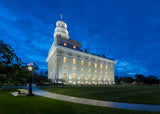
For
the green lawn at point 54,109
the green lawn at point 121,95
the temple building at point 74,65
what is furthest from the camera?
the temple building at point 74,65

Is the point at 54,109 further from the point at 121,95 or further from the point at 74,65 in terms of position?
the point at 74,65

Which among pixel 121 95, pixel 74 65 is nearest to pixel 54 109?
pixel 121 95

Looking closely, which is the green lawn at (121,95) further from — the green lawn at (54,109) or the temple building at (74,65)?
the temple building at (74,65)

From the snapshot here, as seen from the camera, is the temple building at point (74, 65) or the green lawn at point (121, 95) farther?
the temple building at point (74, 65)

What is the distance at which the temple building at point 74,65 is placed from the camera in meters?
44.8

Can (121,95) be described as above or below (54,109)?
below

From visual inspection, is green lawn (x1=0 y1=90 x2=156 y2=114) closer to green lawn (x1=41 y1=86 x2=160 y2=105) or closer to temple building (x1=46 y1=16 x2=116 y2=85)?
green lawn (x1=41 y1=86 x2=160 y2=105)

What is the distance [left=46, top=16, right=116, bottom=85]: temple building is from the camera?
44.8m

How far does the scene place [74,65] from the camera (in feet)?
164

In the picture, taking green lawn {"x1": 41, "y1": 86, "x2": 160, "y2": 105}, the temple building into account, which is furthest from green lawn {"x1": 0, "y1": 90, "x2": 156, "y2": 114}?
the temple building

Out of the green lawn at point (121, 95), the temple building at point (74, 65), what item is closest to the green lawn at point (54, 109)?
the green lawn at point (121, 95)

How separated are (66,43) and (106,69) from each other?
108 feet

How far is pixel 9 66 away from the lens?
10.7 feet

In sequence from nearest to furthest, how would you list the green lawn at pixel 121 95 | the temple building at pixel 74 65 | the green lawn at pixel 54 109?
the green lawn at pixel 54 109 < the green lawn at pixel 121 95 < the temple building at pixel 74 65
